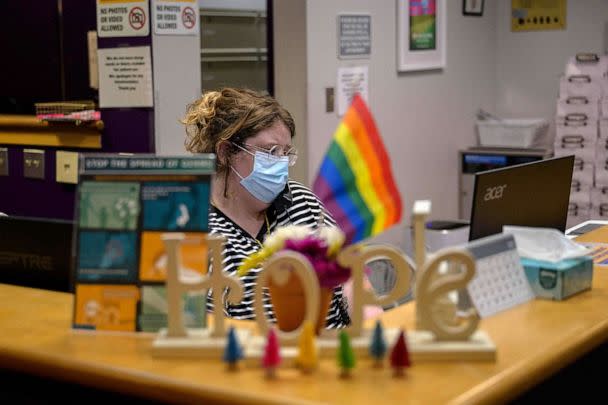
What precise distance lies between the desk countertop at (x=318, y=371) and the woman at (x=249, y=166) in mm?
797

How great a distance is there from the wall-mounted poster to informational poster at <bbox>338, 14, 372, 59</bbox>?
0.33m

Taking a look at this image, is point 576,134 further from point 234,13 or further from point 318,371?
point 318,371

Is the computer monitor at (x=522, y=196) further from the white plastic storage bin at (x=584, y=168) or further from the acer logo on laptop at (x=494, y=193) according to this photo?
the white plastic storage bin at (x=584, y=168)

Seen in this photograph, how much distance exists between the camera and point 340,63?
17.0ft

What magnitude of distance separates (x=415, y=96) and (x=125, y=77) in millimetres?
2146

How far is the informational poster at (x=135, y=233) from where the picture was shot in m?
1.84

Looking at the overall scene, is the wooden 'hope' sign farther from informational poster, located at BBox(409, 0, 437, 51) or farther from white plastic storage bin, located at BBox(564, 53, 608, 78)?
white plastic storage bin, located at BBox(564, 53, 608, 78)

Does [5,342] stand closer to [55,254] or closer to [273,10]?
[55,254]

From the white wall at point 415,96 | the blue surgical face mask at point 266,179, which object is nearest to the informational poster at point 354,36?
the white wall at point 415,96

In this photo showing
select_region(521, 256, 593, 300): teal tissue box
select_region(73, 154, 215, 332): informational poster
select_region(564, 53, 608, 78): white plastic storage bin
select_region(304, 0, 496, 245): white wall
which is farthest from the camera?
select_region(564, 53, 608, 78): white plastic storage bin

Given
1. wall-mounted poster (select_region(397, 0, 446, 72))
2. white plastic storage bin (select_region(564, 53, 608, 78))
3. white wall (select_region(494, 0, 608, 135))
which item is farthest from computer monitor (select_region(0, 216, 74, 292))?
white wall (select_region(494, 0, 608, 135))

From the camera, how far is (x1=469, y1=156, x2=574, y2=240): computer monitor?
93.7 inches

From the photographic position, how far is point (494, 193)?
2406mm

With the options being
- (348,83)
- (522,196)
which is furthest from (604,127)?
(522,196)
